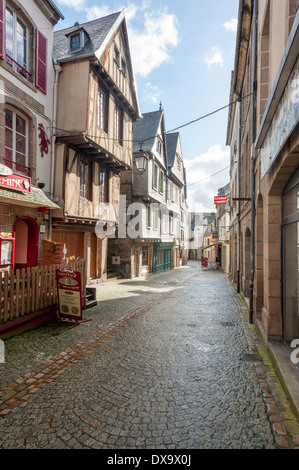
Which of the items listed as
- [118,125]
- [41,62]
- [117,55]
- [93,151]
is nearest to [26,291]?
[93,151]

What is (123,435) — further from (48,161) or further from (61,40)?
(61,40)

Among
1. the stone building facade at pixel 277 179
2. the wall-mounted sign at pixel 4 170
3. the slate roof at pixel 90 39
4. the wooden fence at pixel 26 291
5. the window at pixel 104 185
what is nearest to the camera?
the stone building facade at pixel 277 179

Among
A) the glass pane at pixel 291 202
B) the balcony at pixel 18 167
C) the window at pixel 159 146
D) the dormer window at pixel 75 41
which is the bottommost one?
the glass pane at pixel 291 202

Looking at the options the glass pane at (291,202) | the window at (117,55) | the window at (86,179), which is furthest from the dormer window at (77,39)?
the glass pane at (291,202)

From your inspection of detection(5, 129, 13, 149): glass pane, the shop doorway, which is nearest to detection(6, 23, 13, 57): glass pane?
detection(5, 129, 13, 149): glass pane

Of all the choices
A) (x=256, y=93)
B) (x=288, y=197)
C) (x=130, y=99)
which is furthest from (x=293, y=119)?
Result: (x=130, y=99)

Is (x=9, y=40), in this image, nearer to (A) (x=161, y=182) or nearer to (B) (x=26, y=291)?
(B) (x=26, y=291)

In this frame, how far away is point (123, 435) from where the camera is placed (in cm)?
272

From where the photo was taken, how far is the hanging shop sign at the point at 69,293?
21.1 ft

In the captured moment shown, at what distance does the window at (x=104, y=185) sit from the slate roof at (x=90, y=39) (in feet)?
15.6

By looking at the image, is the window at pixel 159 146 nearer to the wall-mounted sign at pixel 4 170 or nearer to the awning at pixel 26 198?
the awning at pixel 26 198

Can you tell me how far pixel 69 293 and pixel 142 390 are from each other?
3587 millimetres

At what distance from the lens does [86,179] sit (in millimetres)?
11430
